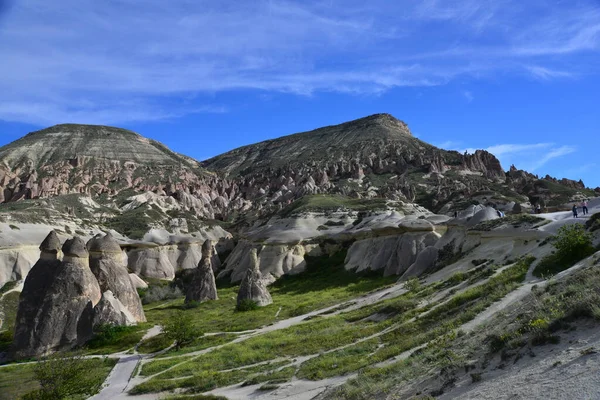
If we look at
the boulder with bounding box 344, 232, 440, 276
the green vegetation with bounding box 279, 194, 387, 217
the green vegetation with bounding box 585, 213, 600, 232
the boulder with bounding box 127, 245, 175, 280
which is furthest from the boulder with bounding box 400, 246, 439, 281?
the boulder with bounding box 127, 245, 175, 280

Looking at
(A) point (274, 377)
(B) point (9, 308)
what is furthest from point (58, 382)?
(B) point (9, 308)

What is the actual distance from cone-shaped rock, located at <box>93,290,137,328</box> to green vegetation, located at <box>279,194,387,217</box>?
132 feet

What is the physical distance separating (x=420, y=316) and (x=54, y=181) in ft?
355

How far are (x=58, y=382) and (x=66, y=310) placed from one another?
12857mm

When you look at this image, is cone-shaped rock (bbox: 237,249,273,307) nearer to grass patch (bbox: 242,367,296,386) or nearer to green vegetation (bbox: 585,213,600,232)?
grass patch (bbox: 242,367,296,386)

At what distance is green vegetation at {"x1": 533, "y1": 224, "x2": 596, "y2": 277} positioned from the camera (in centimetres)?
1911

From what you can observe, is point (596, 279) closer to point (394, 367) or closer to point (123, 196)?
point (394, 367)

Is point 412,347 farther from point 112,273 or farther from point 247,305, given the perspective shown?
point 112,273

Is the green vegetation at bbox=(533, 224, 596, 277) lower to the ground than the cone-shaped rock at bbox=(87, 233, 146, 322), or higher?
lower

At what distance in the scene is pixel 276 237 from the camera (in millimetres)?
60969

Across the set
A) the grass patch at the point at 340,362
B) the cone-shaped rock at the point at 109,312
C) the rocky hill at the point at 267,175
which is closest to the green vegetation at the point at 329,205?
the rocky hill at the point at 267,175

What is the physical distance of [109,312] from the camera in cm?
2888

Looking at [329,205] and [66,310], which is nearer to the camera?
[66,310]

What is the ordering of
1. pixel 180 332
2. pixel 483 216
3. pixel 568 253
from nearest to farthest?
pixel 568 253
pixel 180 332
pixel 483 216
